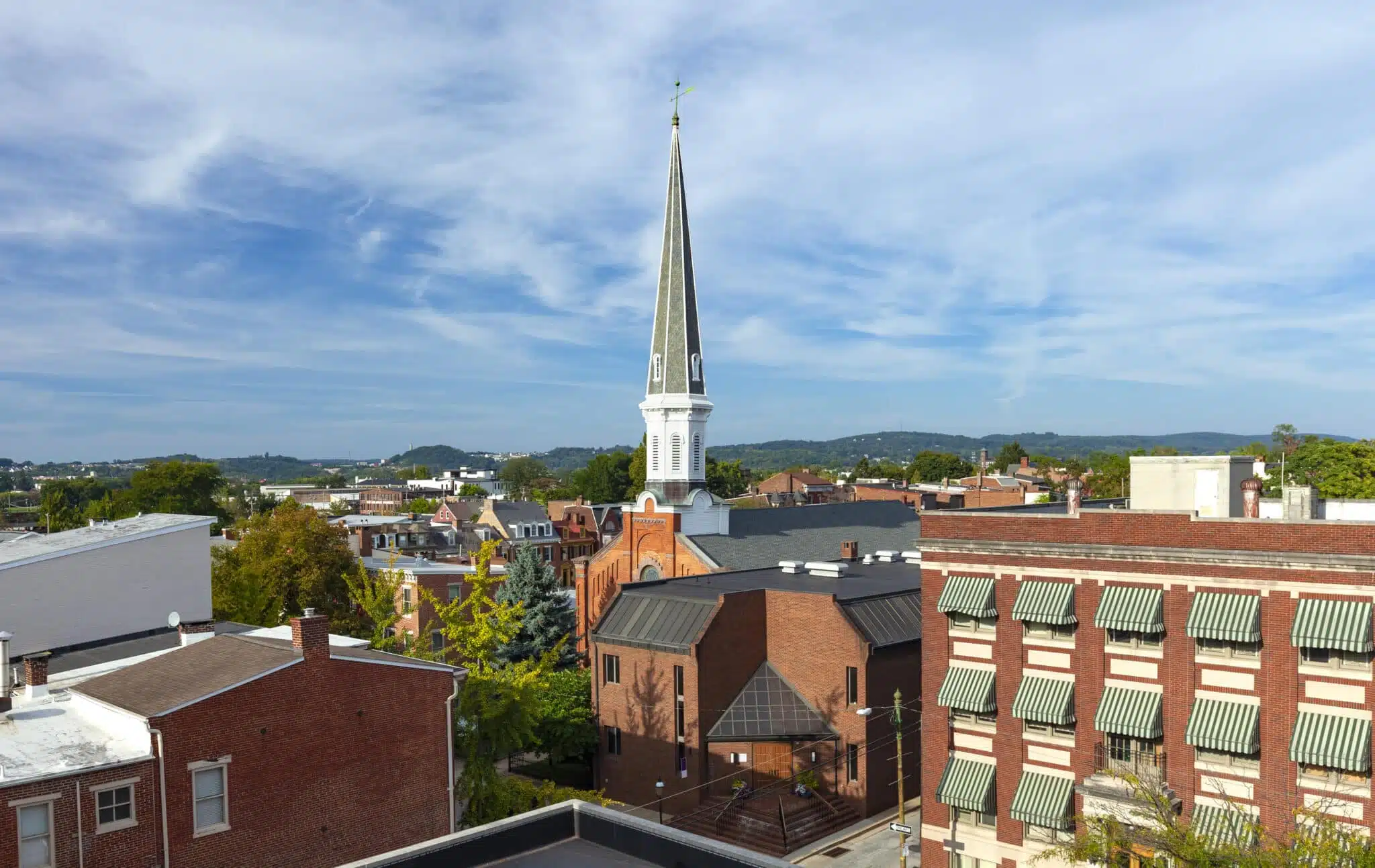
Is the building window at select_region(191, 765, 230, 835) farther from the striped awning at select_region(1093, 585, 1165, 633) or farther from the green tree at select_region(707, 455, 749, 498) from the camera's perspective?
the green tree at select_region(707, 455, 749, 498)

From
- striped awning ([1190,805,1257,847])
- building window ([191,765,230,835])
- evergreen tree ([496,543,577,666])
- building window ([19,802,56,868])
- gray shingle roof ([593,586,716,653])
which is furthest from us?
evergreen tree ([496,543,577,666])

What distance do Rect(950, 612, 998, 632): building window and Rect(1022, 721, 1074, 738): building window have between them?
2713mm

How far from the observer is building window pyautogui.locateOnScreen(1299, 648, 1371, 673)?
73.8 feet

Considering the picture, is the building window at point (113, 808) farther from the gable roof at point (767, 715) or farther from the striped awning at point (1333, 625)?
the striped awning at point (1333, 625)

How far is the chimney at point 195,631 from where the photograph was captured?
30.0 m

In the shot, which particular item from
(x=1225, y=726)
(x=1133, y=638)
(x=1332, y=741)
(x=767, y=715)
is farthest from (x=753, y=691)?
(x=1332, y=741)

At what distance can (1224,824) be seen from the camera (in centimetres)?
2412

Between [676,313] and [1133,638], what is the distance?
39.2m

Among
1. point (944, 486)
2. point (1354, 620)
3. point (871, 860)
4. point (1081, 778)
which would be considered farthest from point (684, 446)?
point (944, 486)

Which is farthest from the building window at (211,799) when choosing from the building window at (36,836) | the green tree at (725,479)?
the green tree at (725,479)

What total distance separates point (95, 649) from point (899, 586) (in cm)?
3080

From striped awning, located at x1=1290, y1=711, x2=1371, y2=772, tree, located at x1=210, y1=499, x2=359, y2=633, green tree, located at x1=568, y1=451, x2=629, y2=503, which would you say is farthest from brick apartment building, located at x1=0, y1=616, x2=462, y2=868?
green tree, located at x1=568, y1=451, x2=629, y2=503

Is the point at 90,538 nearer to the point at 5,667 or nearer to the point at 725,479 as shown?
the point at 5,667

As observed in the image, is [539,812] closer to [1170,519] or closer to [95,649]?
[1170,519]
